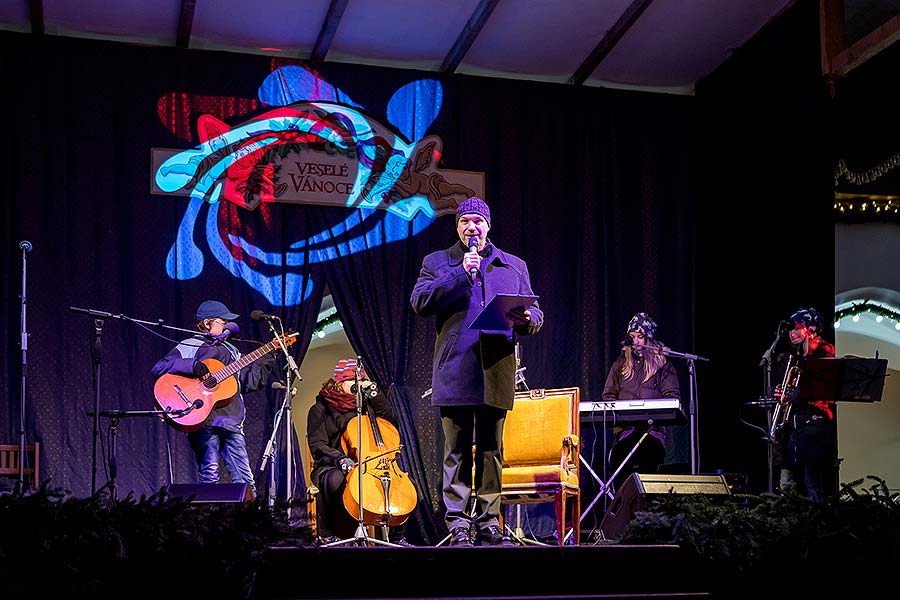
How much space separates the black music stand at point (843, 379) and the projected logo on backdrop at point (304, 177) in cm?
347

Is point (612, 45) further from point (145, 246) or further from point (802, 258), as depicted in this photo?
point (145, 246)

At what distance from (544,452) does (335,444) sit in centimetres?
149

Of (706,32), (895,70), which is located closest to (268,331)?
(706,32)

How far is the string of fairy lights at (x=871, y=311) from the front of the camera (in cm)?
1002

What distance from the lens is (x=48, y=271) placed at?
8.19m

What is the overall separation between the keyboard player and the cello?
1.50 meters

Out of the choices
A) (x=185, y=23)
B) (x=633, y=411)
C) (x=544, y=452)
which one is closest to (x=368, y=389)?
(x=544, y=452)

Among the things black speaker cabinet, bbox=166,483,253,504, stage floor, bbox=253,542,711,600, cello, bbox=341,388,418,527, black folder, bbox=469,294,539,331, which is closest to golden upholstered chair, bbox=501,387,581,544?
cello, bbox=341,388,418,527

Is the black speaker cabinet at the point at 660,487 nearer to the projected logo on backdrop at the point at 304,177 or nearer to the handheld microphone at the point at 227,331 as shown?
the handheld microphone at the point at 227,331

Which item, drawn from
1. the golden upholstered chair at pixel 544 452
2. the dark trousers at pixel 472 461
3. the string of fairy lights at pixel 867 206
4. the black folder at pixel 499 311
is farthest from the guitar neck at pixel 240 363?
the string of fairy lights at pixel 867 206

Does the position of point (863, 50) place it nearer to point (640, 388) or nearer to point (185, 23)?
point (640, 388)

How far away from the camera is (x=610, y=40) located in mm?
8648

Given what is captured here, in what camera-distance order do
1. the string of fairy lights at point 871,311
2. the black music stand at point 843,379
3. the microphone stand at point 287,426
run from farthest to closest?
1. the string of fairy lights at point 871,311
2. the microphone stand at point 287,426
3. the black music stand at point 843,379

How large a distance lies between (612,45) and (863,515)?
5409 mm
